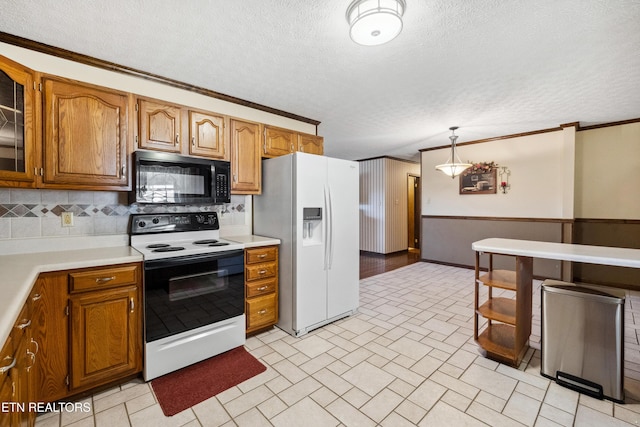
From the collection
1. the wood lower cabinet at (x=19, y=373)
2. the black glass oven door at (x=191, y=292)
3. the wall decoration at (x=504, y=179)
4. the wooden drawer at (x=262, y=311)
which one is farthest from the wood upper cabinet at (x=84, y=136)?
the wall decoration at (x=504, y=179)

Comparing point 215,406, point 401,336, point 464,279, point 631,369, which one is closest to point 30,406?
point 215,406

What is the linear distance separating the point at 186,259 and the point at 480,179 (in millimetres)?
5138

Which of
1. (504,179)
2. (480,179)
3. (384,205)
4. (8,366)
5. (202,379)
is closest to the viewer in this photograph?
(8,366)

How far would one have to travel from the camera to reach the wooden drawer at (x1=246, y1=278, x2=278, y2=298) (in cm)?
260

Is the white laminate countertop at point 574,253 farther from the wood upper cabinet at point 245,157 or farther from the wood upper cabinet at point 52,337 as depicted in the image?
the wood upper cabinet at point 52,337

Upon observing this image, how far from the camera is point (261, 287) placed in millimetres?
2674

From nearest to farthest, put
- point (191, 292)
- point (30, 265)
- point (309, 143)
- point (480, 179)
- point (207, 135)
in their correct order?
point (30, 265)
point (191, 292)
point (207, 135)
point (309, 143)
point (480, 179)

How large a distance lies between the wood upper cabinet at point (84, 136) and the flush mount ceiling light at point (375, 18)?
73.1 inches

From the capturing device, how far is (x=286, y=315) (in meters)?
2.73

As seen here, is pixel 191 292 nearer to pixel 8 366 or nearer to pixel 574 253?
pixel 8 366

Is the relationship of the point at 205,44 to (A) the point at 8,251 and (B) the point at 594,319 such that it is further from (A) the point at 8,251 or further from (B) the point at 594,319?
(B) the point at 594,319

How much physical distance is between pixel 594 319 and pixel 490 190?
364 cm

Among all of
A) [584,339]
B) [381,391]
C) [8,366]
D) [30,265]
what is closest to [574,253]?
[584,339]

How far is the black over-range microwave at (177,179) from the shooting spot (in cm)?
222
